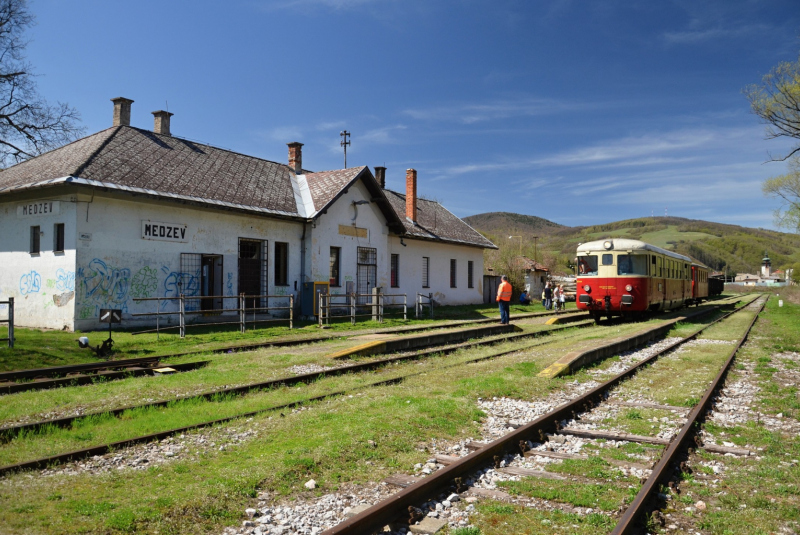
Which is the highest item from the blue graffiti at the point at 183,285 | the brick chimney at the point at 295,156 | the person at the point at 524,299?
the brick chimney at the point at 295,156

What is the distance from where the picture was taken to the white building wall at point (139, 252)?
16234 mm

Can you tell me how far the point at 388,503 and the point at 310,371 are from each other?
7.10m

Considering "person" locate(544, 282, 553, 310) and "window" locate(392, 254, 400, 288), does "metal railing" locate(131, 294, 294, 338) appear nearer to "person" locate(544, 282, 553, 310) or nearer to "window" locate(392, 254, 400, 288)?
"window" locate(392, 254, 400, 288)

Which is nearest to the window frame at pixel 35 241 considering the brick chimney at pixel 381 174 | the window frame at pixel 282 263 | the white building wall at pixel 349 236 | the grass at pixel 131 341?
the grass at pixel 131 341

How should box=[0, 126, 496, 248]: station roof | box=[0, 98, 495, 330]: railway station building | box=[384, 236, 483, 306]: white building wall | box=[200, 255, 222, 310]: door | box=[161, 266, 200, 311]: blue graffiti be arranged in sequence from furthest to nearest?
box=[384, 236, 483, 306]: white building wall < box=[200, 255, 222, 310]: door < box=[161, 266, 200, 311]: blue graffiti < box=[0, 126, 496, 248]: station roof < box=[0, 98, 495, 330]: railway station building

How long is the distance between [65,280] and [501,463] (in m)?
14.8

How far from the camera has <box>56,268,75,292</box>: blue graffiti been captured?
15959mm

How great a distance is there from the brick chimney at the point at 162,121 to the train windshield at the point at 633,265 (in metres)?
18.3

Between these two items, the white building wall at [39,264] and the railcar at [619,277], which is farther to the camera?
the railcar at [619,277]

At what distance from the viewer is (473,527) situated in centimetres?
417

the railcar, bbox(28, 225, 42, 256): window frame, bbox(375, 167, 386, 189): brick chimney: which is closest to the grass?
bbox(28, 225, 42, 256): window frame

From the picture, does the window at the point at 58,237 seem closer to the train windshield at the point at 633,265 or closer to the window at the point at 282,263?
the window at the point at 282,263

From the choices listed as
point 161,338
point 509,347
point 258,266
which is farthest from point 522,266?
point 161,338

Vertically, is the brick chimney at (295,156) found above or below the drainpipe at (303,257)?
above
